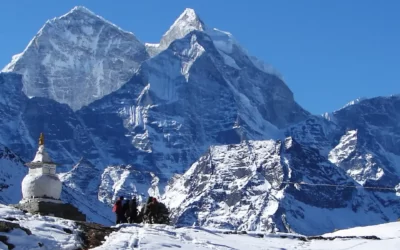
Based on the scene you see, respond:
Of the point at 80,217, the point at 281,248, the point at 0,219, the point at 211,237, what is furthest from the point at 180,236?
the point at 80,217

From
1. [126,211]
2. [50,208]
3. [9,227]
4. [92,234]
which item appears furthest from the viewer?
[126,211]

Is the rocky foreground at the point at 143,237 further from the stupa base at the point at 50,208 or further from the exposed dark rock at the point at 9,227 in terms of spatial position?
the stupa base at the point at 50,208

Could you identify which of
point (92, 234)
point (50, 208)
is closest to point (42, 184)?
point (50, 208)

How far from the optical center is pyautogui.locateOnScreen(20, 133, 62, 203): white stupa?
4981cm

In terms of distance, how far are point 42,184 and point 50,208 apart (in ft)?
6.09

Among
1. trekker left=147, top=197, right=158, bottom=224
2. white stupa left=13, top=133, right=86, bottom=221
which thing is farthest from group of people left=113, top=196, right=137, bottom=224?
white stupa left=13, top=133, right=86, bottom=221

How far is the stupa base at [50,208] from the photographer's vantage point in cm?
4831

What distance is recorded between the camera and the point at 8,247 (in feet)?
108

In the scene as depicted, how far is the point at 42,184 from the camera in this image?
1967 inches

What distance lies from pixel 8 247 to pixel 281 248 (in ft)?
40.5

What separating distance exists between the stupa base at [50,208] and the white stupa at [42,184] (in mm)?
404

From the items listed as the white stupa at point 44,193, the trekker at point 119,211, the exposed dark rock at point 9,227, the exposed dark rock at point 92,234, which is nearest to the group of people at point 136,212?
the trekker at point 119,211

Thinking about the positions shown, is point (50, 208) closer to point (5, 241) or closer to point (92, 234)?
point (92, 234)

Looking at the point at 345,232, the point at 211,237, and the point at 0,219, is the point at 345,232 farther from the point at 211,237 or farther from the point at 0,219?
the point at 0,219
